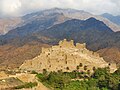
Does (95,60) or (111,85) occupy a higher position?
(95,60)

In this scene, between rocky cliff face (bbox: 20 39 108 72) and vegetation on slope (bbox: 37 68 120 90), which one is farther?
rocky cliff face (bbox: 20 39 108 72)

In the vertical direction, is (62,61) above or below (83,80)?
above

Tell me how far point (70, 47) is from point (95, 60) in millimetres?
6930

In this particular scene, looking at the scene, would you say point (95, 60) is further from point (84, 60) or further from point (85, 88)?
point (85, 88)

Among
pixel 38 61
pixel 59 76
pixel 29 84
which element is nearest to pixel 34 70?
pixel 38 61

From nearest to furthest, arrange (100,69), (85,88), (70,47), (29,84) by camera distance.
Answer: (29,84), (85,88), (100,69), (70,47)

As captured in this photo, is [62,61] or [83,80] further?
[62,61]

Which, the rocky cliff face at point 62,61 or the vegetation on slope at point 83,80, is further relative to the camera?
the rocky cliff face at point 62,61

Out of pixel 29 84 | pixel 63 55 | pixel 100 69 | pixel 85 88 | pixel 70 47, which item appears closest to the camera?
pixel 29 84

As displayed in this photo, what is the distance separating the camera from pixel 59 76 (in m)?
68.6

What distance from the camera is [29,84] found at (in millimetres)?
56438

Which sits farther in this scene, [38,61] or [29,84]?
[38,61]

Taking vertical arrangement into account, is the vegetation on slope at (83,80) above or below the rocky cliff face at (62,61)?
below

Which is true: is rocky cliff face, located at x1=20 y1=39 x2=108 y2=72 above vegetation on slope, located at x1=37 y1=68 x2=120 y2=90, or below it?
above
